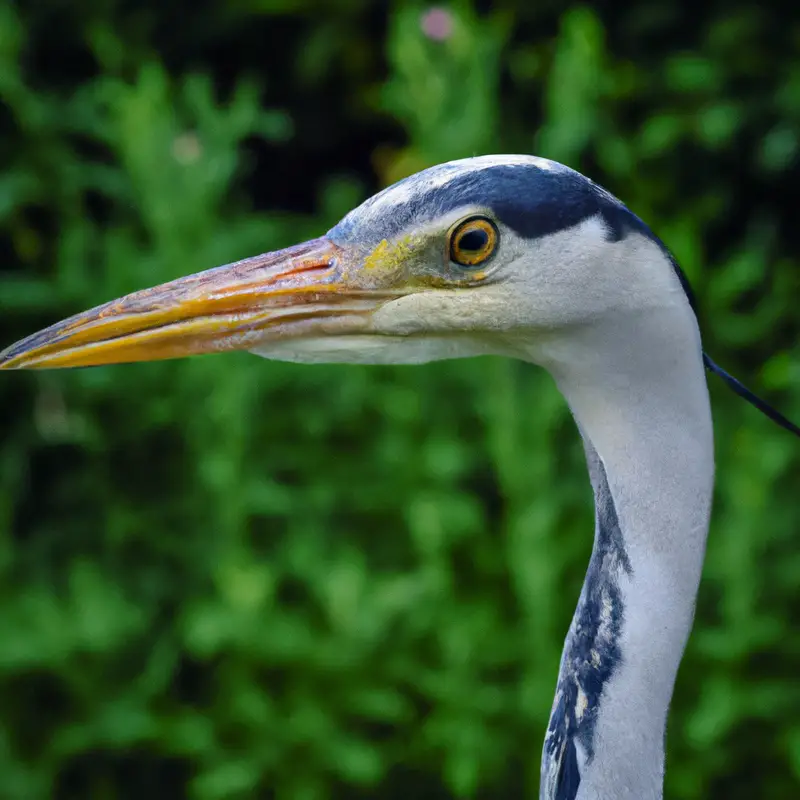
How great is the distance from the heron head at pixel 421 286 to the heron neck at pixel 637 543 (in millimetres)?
70

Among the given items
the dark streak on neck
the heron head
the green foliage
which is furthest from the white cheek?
the green foliage

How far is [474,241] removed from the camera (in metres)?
1.13

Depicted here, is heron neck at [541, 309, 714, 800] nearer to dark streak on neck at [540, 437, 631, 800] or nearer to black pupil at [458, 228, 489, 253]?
dark streak on neck at [540, 437, 631, 800]

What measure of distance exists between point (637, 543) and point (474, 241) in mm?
377

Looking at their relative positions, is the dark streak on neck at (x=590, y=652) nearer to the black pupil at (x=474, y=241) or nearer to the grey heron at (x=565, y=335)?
the grey heron at (x=565, y=335)

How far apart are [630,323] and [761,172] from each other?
195cm

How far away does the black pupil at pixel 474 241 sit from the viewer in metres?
1.12

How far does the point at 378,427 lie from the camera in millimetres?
2617

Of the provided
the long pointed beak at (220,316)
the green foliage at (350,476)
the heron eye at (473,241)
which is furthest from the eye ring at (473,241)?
the green foliage at (350,476)

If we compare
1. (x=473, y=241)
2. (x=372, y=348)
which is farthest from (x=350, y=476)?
(x=473, y=241)

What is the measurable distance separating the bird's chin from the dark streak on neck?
191 millimetres

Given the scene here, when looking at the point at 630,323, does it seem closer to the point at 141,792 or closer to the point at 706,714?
the point at 706,714

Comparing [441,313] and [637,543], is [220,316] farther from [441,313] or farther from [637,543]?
[637,543]

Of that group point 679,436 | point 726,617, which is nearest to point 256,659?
point 726,617
